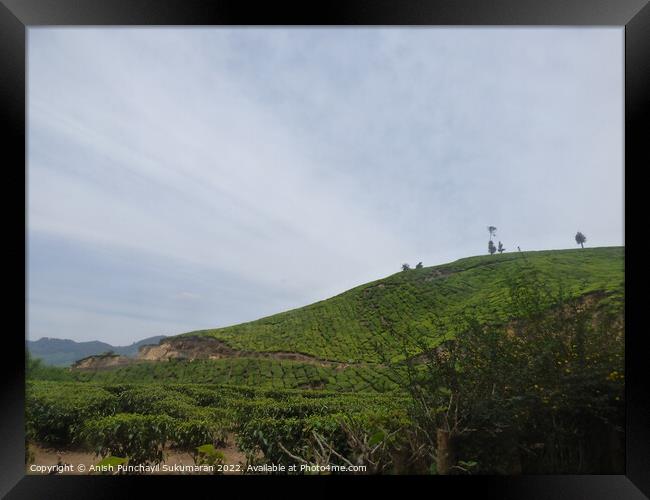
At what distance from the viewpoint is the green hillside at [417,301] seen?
3.00 metres

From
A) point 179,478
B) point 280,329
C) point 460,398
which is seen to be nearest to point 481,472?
point 460,398

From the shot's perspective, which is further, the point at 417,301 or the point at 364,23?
the point at 417,301

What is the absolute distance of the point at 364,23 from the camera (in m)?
2.41

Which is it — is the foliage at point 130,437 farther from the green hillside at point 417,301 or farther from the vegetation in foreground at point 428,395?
the green hillside at point 417,301

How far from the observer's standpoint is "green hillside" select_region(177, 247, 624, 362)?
9.84 feet

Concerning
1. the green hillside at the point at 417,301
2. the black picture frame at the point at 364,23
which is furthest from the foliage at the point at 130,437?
the green hillside at the point at 417,301

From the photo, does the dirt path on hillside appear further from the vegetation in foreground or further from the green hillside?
the green hillside

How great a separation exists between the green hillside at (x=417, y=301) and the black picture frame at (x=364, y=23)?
572 millimetres

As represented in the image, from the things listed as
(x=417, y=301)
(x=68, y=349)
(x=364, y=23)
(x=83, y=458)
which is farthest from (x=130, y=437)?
(x=364, y=23)

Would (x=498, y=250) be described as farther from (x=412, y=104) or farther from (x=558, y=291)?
(x=412, y=104)

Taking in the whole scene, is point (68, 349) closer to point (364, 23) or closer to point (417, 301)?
point (417, 301)

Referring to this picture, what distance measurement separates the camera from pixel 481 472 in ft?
8.63

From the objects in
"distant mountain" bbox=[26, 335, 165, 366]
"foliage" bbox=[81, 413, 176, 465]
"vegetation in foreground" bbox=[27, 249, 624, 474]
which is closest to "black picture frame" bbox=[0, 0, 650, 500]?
"vegetation in foreground" bbox=[27, 249, 624, 474]

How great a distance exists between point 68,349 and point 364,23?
138 inches
